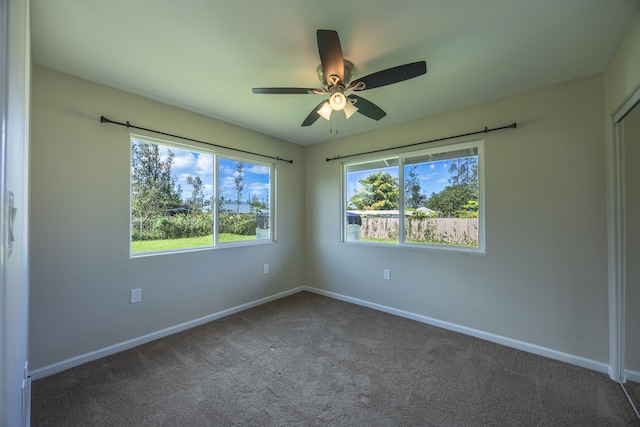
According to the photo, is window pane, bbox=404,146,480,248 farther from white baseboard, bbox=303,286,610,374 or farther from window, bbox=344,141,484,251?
white baseboard, bbox=303,286,610,374

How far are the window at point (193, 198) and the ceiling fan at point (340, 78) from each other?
60.2 inches

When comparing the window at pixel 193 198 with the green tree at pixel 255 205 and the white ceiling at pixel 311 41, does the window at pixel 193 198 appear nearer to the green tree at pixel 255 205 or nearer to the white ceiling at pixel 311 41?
the green tree at pixel 255 205

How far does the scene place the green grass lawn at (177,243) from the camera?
2.62m

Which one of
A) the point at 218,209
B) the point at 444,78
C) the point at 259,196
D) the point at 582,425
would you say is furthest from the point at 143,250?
the point at 582,425

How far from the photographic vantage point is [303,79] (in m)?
2.26

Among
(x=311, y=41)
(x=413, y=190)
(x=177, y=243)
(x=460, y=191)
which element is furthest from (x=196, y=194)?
(x=460, y=191)

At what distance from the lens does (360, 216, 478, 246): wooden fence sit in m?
2.88

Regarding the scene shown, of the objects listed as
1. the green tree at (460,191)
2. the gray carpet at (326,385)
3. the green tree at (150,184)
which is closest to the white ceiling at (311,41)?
the green tree at (150,184)

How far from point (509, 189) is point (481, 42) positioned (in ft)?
4.70

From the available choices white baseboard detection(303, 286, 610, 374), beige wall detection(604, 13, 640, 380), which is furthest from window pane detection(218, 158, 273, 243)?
beige wall detection(604, 13, 640, 380)

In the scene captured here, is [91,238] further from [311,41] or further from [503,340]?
[503,340]

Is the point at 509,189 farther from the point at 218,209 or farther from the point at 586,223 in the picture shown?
the point at 218,209

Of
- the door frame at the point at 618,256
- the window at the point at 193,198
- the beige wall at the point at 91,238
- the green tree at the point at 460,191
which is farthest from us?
the green tree at the point at 460,191

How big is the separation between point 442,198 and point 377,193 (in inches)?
33.8
